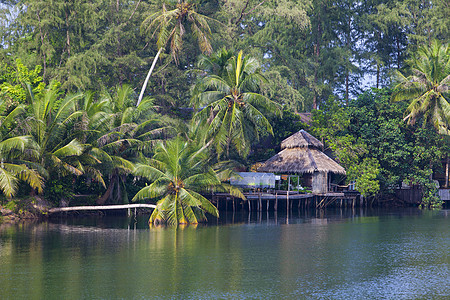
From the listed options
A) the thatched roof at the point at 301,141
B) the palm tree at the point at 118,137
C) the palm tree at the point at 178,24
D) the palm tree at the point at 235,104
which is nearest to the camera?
the palm tree at the point at 118,137

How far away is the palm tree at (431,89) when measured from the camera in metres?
43.2

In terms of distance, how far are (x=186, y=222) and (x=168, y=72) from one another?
57.4 ft

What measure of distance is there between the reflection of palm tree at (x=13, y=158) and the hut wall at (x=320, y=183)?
20.0 meters

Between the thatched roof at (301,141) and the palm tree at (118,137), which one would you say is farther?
the thatched roof at (301,141)

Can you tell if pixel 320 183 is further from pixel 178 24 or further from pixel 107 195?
pixel 107 195

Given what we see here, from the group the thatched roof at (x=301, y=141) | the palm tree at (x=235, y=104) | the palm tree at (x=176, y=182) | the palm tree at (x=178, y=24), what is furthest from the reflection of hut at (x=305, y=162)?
the palm tree at (x=176, y=182)

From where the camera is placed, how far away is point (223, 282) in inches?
716

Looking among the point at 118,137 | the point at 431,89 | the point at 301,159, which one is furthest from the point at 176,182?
the point at 431,89

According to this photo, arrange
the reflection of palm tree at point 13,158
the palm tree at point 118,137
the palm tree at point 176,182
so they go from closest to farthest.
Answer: the reflection of palm tree at point 13,158 < the palm tree at point 176,182 < the palm tree at point 118,137

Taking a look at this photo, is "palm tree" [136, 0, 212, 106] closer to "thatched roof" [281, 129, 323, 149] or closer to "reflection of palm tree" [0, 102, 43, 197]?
"thatched roof" [281, 129, 323, 149]

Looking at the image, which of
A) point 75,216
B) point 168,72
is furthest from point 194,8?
point 75,216

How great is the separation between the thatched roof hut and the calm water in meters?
9.23

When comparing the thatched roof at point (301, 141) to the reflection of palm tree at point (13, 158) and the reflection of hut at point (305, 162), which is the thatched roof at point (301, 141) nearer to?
the reflection of hut at point (305, 162)

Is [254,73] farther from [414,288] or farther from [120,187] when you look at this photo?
[414,288]
